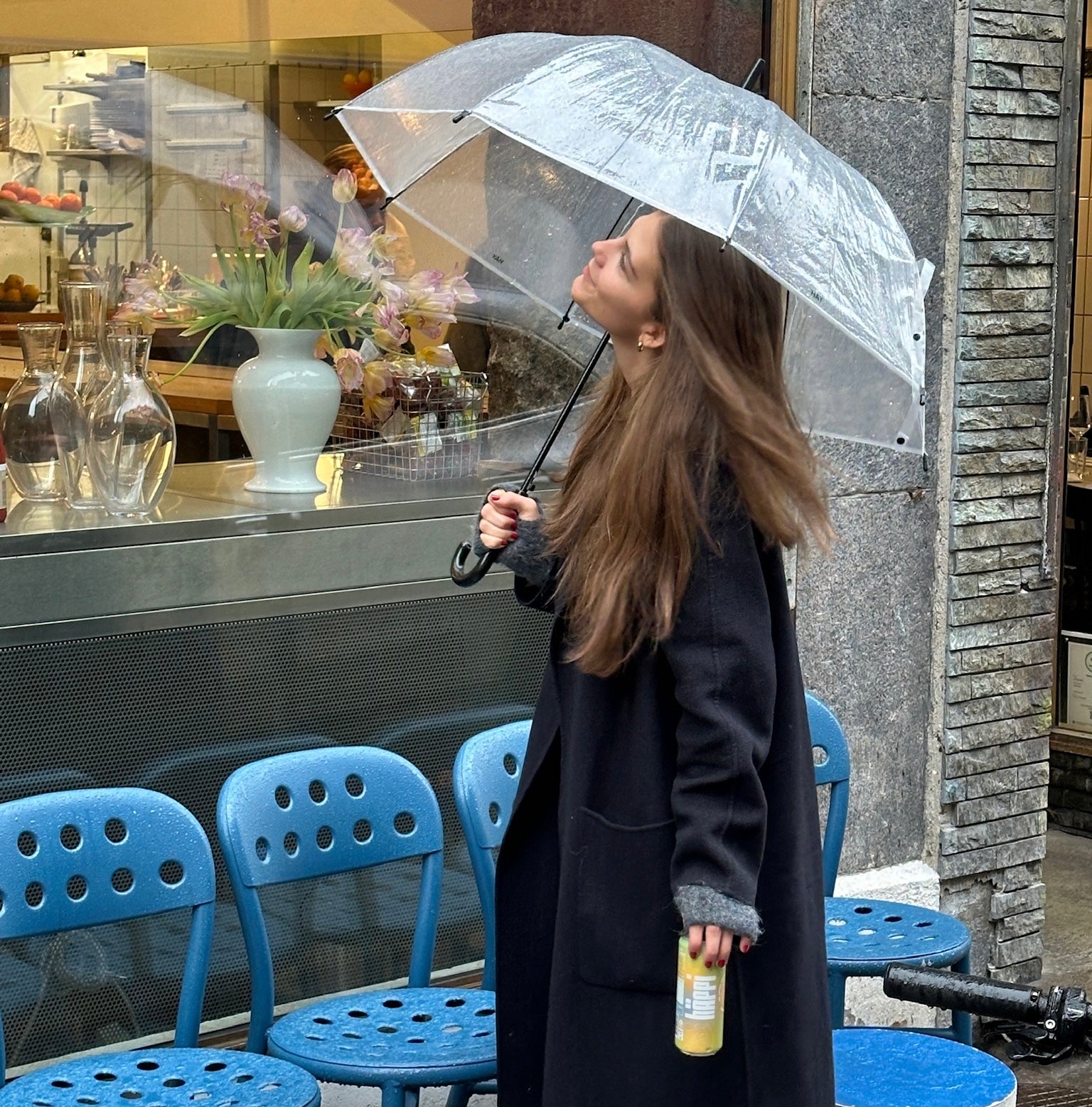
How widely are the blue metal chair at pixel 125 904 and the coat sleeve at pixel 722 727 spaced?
766 mm

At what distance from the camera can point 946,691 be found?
4.62 metres

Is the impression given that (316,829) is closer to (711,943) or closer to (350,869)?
(350,869)

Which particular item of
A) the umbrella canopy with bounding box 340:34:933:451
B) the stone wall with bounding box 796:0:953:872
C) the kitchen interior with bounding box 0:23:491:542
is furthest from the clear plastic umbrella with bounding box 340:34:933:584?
the stone wall with bounding box 796:0:953:872

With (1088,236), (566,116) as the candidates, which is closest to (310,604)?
(566,116)

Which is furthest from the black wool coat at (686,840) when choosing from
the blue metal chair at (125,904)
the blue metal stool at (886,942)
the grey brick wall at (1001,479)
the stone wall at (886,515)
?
the grey brick wall at (1001,479)

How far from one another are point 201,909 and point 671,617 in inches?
42.9

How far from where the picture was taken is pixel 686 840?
6.92ft

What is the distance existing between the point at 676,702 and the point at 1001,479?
8.62 ft

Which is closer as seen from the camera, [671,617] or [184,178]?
[671,617]

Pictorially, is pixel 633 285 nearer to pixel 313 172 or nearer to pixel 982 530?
pixel 313 172

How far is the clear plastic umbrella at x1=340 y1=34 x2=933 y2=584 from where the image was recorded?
2271 millimetres

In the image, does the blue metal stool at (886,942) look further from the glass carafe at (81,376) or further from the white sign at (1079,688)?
the white sign at (1079,688)

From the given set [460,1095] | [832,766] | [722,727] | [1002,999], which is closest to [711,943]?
[722,727]

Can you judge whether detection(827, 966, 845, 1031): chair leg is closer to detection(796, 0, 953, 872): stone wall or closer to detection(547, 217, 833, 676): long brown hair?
detection(796, 0, 953, 872): stone wall
